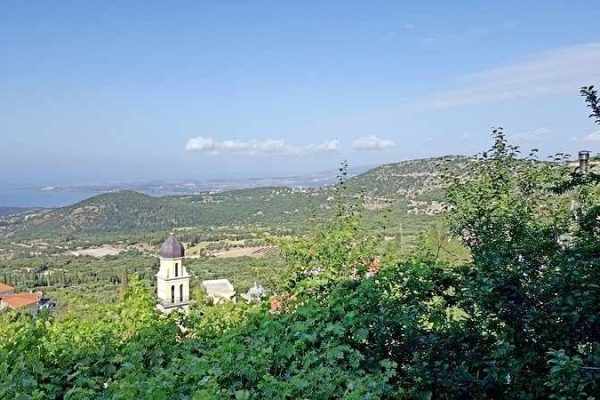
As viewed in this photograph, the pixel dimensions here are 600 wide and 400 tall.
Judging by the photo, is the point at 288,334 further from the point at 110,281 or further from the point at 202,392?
the point at 110,281

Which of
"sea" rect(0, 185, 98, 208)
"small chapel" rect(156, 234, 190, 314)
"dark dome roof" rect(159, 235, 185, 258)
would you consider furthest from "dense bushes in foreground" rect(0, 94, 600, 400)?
"sea" rect(0, 185, 98, 208)

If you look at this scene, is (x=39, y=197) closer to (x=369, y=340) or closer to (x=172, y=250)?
(x=172, y=250)

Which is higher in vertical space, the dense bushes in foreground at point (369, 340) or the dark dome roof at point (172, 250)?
the dense bushes in foreground at point (369, 340)

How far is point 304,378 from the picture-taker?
286cm

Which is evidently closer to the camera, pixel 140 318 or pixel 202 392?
pixel 202 392

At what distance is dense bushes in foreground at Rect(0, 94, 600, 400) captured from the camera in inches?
111

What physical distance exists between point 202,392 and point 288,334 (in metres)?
1.25

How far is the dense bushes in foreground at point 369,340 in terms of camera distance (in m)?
2.81

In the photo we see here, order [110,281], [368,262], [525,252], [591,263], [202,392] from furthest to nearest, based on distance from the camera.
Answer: [110,281], [368,262], [525,252], [591,263], [202,392]

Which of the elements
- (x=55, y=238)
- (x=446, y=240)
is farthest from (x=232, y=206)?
(x=446, y=240)

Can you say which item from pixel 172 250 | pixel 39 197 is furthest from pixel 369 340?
pixel 39 197

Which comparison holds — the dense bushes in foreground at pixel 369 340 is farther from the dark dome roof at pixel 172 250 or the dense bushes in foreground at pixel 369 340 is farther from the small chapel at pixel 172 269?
the dark dome roof at pixel 172 250

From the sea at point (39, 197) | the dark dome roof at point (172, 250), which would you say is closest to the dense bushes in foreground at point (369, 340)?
the dark dome roof at point (172, 250)

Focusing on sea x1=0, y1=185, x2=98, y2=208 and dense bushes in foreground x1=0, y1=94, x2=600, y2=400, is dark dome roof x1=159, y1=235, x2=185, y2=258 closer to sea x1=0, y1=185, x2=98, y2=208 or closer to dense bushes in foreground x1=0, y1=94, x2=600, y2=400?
dense bushes in foreground x1=0, y1=94, x2=600, y2=400
